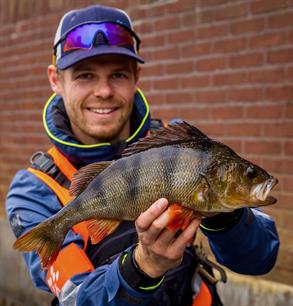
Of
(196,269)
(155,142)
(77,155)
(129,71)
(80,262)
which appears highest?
(129,71)

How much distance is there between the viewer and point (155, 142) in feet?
7.80

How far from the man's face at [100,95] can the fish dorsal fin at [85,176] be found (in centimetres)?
58

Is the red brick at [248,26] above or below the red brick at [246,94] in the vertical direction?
above

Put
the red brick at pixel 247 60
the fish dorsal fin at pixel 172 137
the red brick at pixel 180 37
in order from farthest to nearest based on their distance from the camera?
1. the red brick at pixel 180 37
2. the red brick at pixel 247 60
3. the fish dorsal fin at pixel 172 137

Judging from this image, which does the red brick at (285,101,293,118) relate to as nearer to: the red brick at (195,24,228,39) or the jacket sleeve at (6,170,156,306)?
the red brick at (195,24,228,39)

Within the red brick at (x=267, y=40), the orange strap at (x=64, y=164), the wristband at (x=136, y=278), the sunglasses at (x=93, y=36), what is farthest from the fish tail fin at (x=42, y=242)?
the red brick at (x=267, y=40)

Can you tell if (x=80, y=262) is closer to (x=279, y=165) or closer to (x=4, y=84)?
Result: (x=279, y=165)

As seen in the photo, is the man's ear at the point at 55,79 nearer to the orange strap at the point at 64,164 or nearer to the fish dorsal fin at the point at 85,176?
the orange strap at the point at 64,164

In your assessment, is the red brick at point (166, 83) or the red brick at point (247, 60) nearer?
the red brick at point (247, 60)

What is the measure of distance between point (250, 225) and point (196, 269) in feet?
1.56

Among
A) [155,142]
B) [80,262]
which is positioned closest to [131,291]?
[80,262]

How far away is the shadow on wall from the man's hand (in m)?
4.56

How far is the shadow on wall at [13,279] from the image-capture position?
6.81 meters

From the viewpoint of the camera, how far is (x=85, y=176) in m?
2.55
